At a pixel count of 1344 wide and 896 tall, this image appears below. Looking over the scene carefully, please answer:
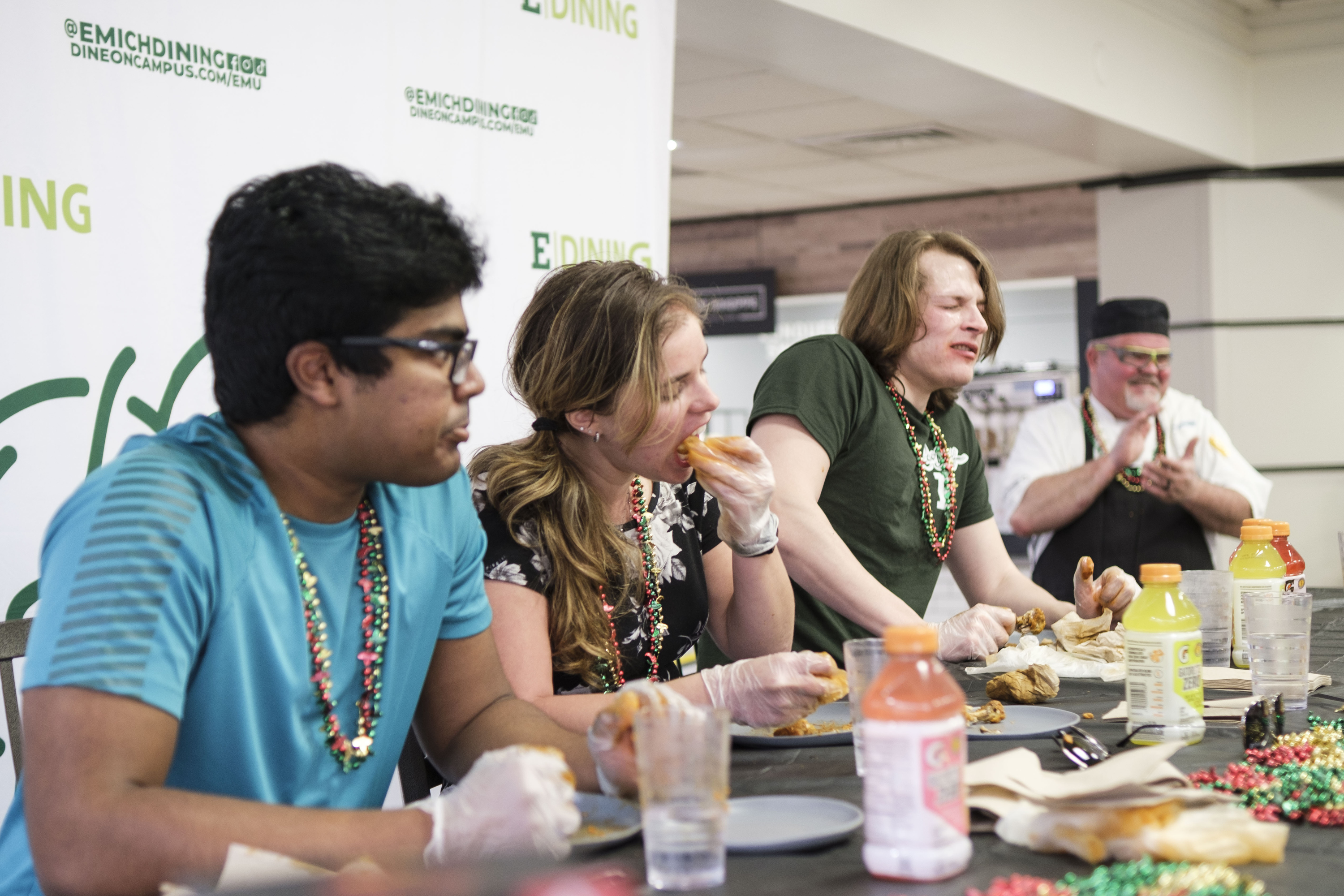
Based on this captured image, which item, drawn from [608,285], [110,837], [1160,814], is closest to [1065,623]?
[608,285]

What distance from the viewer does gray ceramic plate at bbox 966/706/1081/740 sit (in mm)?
1485

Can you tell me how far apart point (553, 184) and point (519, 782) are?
2.26 metres

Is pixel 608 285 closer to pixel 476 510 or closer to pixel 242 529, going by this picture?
pixel 476 510

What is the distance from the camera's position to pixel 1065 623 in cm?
222

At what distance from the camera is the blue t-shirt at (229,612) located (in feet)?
3.53

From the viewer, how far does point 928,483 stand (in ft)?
8.43

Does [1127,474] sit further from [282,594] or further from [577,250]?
[282,594]

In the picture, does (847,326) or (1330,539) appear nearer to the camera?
(847,326)

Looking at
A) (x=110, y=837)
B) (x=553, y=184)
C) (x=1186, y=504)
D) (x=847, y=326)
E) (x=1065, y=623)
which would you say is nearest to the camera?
(x=110, y=837)

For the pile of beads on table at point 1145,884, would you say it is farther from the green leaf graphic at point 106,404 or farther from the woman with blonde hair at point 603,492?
the green leaf graphic at point 106,404

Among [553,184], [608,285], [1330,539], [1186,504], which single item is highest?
[553,184]

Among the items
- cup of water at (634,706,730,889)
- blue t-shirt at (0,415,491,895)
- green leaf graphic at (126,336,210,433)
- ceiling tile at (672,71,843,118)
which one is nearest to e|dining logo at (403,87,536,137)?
green leaf graphic at (126,336,210,433)

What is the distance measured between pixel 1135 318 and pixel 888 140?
12.2 ft

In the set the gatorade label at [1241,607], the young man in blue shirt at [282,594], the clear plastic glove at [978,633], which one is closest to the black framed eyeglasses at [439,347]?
the young man in blue shirt at [282,594]
